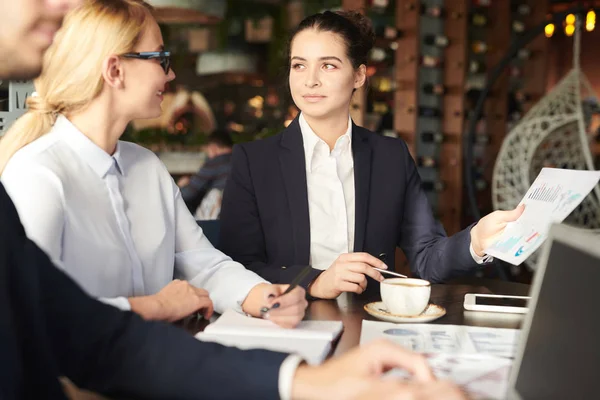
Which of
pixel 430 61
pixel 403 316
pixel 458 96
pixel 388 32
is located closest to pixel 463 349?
pixel 403 316

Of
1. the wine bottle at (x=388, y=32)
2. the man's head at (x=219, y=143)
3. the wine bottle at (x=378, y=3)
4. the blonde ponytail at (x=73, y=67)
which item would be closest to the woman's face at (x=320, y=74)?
the blonde ponytail at (x=73, y=67)

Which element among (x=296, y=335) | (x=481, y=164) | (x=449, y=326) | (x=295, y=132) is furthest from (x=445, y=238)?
(x=481, y=164)

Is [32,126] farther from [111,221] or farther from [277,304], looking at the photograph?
[277,304]

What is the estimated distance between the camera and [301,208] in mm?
2266

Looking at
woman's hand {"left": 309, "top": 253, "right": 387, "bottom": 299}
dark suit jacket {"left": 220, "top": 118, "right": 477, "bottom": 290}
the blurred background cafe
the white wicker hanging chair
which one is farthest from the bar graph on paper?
the white wicker hanging chair

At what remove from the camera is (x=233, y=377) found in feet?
3.29

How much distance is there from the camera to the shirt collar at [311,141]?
2340mm

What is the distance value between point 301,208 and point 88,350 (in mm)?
1269

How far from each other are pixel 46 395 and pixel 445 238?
1.53 meters

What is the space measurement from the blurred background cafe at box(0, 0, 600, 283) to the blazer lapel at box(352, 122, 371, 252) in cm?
47

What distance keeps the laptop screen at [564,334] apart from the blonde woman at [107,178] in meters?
0.61

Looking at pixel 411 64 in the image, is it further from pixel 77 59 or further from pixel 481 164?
pixel 77 59

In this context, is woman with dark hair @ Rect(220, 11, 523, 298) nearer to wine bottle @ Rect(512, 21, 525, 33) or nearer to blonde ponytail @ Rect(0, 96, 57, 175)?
blonde ponytail @ Rect(0, 96, 57, 175)

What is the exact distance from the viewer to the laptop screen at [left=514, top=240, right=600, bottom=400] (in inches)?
29.7
